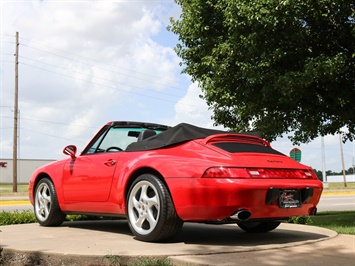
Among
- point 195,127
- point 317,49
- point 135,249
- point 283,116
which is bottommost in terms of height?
point 135,249

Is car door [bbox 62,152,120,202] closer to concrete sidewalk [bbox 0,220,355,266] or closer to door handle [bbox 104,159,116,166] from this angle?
door handle [bbox 104,159,116,166]

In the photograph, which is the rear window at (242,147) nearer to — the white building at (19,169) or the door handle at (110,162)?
the door handle at (110,162)

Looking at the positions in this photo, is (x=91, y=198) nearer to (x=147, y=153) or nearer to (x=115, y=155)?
(x=115, y=155)

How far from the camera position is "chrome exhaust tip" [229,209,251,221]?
4363 millimetres

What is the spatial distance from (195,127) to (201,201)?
3.47 feet

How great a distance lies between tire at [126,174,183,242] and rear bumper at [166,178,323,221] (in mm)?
118

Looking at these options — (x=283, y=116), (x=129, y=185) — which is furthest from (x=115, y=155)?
(x=283, y=116)

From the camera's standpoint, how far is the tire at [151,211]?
456cm

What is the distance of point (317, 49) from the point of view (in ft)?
35.6

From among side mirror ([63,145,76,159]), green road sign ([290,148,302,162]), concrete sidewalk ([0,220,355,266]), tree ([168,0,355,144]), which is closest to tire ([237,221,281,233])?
concrete sidewalk ([0,220,355,266])

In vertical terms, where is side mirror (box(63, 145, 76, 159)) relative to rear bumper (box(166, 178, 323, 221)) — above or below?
above

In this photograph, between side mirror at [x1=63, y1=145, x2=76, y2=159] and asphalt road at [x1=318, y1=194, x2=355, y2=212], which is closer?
side mirror at [x1=63, y1=145, x2=76, y2=159]

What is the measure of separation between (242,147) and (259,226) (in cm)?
145

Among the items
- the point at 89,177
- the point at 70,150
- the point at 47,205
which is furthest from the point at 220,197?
the point at 47,205
